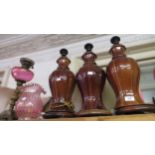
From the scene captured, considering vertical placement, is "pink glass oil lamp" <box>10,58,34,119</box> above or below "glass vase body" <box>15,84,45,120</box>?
above

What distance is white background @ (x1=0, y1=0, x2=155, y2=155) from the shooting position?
2.13 feet

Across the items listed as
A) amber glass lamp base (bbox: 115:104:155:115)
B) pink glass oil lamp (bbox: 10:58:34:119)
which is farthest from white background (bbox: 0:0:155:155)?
pink glass oil lamp (bbox: 10:58:34:119)

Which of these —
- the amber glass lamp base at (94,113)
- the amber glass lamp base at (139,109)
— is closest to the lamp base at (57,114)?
the amber glass lamp base at (94,113)

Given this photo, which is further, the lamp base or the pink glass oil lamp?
the pink glass oil lamp

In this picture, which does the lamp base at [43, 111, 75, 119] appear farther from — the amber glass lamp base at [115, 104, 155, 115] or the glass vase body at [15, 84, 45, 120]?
the amber glass lamp base at [115, 104, 155, 115]

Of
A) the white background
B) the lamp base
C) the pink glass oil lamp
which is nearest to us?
the white background
